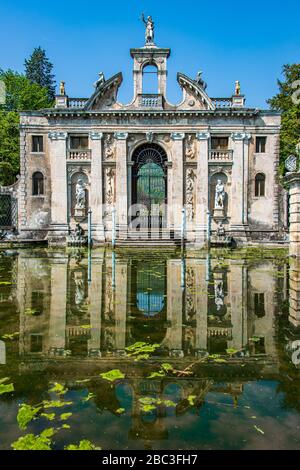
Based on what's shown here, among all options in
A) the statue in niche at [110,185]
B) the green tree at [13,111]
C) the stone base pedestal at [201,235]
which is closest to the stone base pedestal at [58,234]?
the statue in niche at [110,185]

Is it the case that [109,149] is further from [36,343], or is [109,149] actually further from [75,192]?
[36,343]

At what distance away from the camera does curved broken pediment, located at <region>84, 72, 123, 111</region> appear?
25.2m

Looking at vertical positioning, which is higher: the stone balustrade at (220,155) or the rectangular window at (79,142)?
the rectangular window at (79,142)

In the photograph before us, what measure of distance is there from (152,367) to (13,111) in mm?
37835

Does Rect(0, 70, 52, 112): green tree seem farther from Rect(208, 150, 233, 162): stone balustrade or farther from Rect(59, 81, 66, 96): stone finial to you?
Rect(208, 150, 233, 162): stone balustrade

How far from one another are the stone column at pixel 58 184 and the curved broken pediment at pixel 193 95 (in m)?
8.12

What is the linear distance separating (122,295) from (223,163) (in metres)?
18.9

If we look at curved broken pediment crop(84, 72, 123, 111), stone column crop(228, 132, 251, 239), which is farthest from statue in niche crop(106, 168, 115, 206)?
stone column crop(228, 132, 251, 239)

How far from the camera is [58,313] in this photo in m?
6.95

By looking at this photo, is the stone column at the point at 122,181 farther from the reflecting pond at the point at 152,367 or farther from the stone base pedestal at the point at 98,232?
the reflecting pond at the point at 152,367

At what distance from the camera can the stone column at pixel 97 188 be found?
25.5 meters
